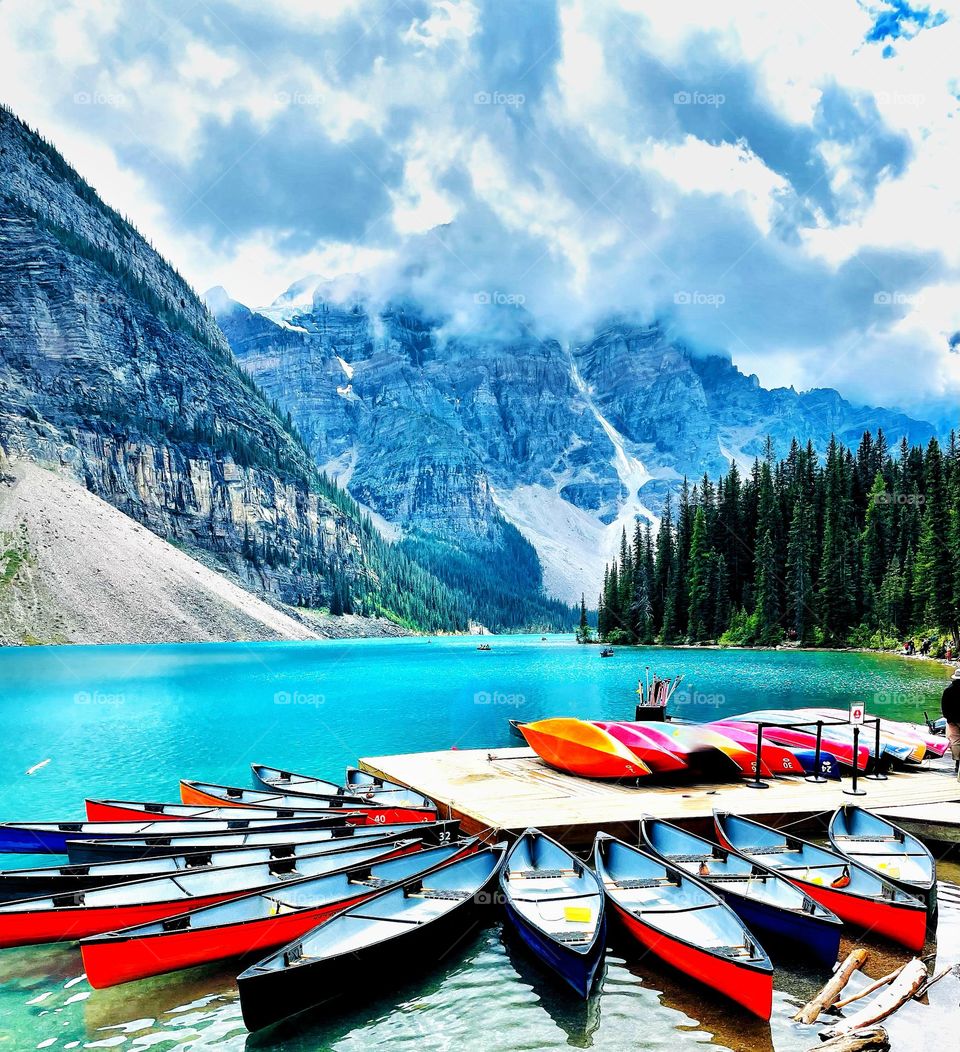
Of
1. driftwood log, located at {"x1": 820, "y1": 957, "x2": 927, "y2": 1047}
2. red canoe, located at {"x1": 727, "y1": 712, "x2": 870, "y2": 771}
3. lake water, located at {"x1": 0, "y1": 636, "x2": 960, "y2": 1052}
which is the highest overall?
red canoe, located at {"x1": 727, "y1": 712, "x2": 870, "y2": 771}

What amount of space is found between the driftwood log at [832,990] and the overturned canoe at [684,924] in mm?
Answer: 543

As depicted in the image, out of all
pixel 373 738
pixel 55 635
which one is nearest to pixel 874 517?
pixel 373 738

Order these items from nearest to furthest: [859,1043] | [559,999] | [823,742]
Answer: [859,1043] < [559,999] < [823,742]

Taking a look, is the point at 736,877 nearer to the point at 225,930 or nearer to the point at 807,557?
the point at 225,930

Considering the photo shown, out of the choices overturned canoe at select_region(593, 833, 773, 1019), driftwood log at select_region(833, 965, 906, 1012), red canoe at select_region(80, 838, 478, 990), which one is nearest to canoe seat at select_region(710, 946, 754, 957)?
overturned canoe at select_region(593, 833, 773, 1019)

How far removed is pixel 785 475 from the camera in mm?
125125

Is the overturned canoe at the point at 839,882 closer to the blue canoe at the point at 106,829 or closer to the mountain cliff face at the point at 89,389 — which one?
the blue canoe at the point at 106,829

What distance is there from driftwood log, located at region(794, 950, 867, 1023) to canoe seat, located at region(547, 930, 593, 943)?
2.92m

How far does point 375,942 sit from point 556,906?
10.9ft

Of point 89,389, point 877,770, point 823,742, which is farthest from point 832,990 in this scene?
point 89,389

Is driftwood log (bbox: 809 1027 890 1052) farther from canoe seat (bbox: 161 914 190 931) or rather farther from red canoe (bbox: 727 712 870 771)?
red canoe (bbox: 727 712 870 771)

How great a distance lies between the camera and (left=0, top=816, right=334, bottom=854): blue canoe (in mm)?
16422

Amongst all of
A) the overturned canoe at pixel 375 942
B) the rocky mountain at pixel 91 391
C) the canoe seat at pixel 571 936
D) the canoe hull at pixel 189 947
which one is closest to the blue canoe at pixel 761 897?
the canoe seat at pixel 571 936

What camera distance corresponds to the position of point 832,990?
10.5 meters
